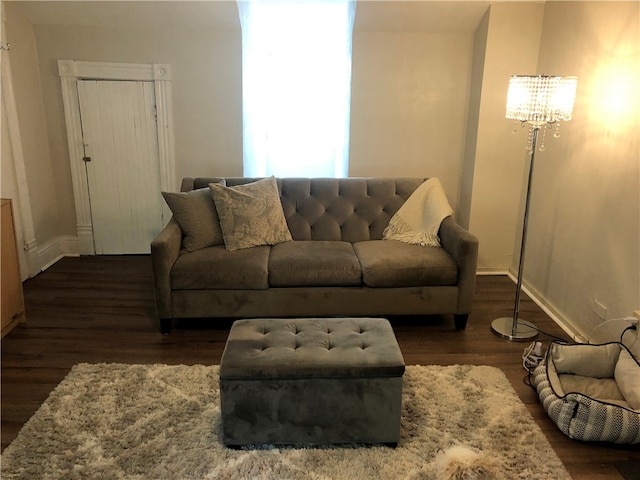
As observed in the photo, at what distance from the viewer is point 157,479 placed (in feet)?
6.81

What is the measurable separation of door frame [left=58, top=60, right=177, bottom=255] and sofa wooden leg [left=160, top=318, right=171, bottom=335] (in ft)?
5.59

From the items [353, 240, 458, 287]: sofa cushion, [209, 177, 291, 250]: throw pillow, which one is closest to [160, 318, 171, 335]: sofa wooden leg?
[209, 177, 291, 250]: throw pillow

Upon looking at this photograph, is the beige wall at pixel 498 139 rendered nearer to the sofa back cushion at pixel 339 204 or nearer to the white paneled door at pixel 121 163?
the sofa back cushion at pixel 339 204

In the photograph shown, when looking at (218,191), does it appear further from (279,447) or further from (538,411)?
(538,411)

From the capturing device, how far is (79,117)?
4449mm

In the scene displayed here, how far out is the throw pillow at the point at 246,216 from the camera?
A: 3449 mm

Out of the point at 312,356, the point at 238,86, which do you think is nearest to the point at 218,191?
the point at 238,86

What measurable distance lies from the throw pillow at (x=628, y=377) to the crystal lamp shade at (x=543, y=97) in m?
1.33

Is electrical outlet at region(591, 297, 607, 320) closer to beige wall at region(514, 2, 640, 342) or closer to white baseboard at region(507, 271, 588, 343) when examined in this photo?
beige wall at region(514, 2, 640, 342)

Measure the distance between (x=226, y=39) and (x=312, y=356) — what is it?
3.14 metres

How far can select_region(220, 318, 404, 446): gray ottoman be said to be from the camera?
213cm

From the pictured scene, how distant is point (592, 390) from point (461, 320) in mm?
963

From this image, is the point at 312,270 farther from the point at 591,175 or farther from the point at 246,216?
the point at 591,175

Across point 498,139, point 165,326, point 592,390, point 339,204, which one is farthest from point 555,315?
point 165,326
